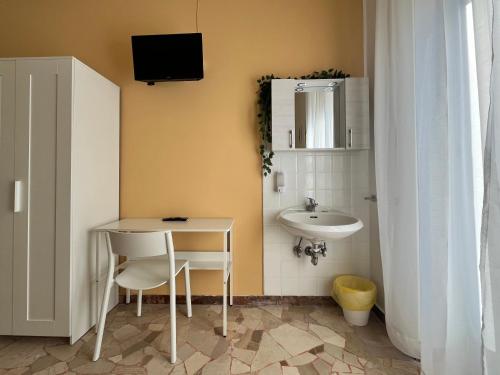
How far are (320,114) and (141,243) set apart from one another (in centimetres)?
167

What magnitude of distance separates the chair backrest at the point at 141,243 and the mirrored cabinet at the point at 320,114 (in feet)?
3.60

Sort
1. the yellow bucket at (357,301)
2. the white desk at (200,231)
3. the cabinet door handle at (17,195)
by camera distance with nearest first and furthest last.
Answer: the cabinet door handle at (17,195), the white desk at (200,231), the yellow bucket at (357,301)

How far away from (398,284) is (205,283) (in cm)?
149

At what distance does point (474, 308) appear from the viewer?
104cm

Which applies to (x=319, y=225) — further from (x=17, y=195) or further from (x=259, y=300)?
(x=17, y=195)

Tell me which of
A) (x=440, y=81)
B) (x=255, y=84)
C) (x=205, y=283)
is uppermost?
(x=255, y=84)

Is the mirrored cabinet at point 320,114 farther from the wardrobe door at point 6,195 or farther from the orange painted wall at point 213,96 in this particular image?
the wardrobe door at point 6,195

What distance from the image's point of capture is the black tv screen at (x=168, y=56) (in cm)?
193

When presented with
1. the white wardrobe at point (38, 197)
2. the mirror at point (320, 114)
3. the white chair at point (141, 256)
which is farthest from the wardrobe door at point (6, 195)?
the mirror at point (320, 114)

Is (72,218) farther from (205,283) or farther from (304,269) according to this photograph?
(304,269)

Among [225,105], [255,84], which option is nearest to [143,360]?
[225,105]

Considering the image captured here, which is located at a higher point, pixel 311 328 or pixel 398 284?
pixel 398 284

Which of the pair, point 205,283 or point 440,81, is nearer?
point 440,81

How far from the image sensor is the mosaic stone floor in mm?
1379
